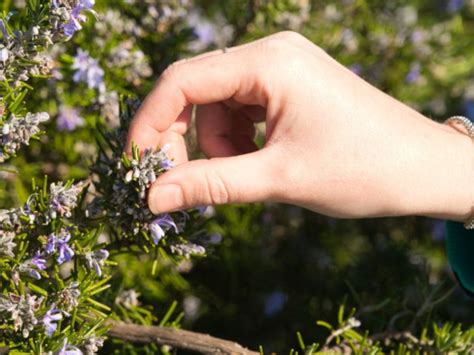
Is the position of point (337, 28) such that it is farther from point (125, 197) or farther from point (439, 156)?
point (125, 197)

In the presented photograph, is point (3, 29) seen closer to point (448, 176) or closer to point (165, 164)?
point (165, 164)

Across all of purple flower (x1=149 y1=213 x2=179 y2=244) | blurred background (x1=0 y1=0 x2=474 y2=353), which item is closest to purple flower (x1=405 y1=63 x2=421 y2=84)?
blurred background (x1=0 y1=0 x2=474 y2=353)

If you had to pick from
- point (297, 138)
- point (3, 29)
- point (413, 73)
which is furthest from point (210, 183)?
point (413, 73)

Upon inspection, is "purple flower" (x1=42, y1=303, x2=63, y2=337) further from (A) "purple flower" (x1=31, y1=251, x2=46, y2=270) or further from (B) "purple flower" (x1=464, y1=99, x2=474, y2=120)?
(B) "purple flower" (x1=464, y1=99, x2=474, y2=120)

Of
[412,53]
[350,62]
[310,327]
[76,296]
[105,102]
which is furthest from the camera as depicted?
[412,53]

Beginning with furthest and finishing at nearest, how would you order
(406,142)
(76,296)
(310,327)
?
(310,327) → (406,142) → (76,296)

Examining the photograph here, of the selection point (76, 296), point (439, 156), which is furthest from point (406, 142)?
point (76, 296)
